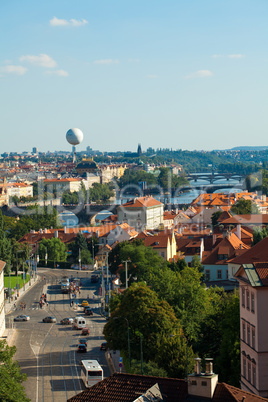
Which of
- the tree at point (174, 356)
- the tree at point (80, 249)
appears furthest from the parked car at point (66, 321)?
the tree at point (80, 249)

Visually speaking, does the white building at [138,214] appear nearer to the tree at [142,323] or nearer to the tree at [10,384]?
the tree at [142,323]

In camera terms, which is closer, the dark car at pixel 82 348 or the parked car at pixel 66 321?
the dark car at pixel 82 348

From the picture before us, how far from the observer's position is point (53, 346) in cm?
3650

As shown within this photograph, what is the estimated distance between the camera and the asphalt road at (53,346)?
28672 millimetres

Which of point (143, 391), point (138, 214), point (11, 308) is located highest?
point (143, 391)

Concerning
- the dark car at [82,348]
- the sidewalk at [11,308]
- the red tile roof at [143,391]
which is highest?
the red tile roof at [143,391]

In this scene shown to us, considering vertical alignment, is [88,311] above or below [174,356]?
below

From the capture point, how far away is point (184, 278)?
123ft

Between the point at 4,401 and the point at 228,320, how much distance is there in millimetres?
9537

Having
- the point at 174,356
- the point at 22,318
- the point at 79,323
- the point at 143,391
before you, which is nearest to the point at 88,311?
the point at 22,318

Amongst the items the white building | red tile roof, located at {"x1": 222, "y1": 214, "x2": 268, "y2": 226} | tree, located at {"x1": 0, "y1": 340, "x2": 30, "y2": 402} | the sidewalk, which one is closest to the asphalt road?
the sidewalk

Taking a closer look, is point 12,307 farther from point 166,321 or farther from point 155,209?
point 155,209

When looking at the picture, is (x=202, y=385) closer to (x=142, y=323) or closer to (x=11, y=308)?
(x=142, y=323)

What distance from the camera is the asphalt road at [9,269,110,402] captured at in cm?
2867
